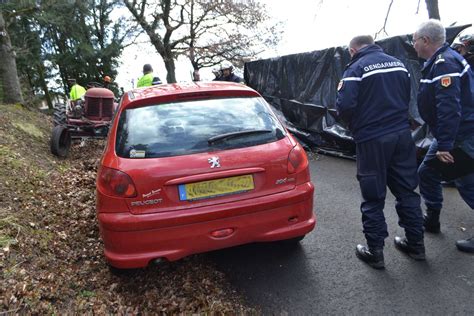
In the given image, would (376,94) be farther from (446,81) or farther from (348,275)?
(348,275)

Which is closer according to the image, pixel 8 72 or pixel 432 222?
pixel 432 222

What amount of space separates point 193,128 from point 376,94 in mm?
1501

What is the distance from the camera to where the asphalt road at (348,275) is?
2.67 m

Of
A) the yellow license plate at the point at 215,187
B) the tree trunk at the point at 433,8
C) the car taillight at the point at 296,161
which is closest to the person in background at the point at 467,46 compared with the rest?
the car taillight at the point at 296,161

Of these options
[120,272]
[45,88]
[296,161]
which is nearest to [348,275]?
[296,161]

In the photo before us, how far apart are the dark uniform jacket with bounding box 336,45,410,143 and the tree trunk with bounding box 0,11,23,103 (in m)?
9.35

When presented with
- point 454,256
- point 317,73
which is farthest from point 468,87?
point 317,73

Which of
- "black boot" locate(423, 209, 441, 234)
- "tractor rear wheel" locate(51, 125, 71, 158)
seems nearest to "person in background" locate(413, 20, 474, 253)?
"black boot" locate(423, 209, 441, 234)

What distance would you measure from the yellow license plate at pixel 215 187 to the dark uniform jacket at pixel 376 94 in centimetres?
104

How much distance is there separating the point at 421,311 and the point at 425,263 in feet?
2.36

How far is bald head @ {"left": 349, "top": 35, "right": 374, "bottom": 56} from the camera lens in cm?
318

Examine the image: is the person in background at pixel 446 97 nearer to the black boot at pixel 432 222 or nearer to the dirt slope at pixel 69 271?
the black boot at pixel 432 222

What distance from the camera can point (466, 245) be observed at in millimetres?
3309

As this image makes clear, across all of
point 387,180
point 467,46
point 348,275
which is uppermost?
point 467,46
